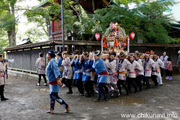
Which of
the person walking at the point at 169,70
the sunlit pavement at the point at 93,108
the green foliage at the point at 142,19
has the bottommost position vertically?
the sunlit pavement at the point at 93,108

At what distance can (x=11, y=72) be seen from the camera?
681 inches

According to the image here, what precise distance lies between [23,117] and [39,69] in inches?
225

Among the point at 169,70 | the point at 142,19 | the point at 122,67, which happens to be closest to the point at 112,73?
the point at 122,67

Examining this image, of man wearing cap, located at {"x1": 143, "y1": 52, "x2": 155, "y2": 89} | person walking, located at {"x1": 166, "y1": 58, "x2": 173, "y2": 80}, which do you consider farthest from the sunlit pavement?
person walking, located at {"x1": 166, "y1": 58, "x2": 173, "y2": 80}

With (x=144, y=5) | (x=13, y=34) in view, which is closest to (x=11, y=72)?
(x=13, y=34)

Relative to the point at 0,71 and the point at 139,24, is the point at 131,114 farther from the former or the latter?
Answer: the point at 139,24

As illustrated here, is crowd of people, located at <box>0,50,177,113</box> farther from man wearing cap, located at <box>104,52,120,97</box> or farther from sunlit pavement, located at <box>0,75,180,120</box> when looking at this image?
sunlit pavement, located at <box>0,75,180,120</box>

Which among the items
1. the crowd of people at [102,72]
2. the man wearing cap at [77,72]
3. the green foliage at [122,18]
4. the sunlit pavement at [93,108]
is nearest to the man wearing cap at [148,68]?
the crowd of people at [102,72]

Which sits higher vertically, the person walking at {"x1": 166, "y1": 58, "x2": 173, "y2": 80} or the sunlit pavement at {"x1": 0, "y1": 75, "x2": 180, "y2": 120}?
the person walking at {"x1": 166, "y1": 58, "x2": 173, "y2": 80}

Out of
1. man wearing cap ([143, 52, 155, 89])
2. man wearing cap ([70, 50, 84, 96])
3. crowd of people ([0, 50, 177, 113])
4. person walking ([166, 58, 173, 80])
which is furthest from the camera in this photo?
person walking ([166, 58, 173, 80])

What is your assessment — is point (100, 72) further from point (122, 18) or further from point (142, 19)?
point (142, 19)

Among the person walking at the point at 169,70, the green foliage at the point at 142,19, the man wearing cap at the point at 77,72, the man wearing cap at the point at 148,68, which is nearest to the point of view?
the man wearing cap at the point at 77,72

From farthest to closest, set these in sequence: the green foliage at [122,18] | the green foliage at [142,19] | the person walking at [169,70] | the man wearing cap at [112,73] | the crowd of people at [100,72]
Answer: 1. the green foliage at [142,19]
2. the green foliage at [122,18]
3. the person walking at [169,70]
4. the man wearing cap at [112,73]
5. the crowd of people at [100,72]

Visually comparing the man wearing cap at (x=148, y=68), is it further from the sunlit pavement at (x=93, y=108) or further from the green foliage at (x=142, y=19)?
the green foliage at (x=142, y=19)
